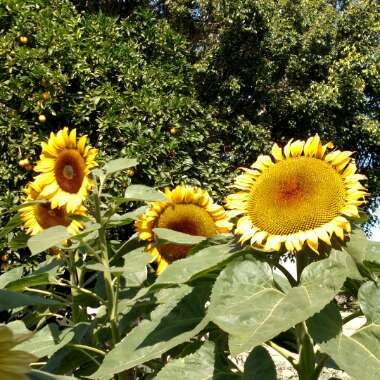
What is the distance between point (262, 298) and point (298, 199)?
234 mm

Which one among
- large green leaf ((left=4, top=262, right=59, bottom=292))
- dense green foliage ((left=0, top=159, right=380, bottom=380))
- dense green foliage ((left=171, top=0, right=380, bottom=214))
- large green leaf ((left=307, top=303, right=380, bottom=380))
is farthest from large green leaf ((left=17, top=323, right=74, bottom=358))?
dense green foliage ((left=171, top=0, right=380, bottom=214))

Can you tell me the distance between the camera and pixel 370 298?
38.9 inches

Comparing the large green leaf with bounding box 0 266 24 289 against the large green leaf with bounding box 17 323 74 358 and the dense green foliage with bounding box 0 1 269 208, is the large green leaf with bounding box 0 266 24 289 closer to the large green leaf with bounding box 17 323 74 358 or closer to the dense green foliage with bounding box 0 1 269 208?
the large green leaf with bounding box 17 323 74 358

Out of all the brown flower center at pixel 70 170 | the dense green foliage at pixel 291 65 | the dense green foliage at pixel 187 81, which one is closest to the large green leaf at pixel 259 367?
the brown flower center at pixel 70 170

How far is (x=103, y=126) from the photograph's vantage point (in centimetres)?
488

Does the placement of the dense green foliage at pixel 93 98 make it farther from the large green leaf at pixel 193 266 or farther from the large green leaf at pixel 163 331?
the large green leaf at pixel 193 266

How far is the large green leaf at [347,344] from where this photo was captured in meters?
0.85

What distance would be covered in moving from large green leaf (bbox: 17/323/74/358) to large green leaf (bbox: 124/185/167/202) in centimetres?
33

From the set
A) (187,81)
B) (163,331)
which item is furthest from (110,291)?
(187,81)

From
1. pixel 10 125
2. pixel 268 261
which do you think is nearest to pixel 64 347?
pixel 268 261

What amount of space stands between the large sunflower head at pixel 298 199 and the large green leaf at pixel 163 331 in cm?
17

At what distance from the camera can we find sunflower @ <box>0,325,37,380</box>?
33cm

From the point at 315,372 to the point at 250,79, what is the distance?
23.2ft

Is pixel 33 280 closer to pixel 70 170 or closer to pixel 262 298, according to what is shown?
pixel 70 170
